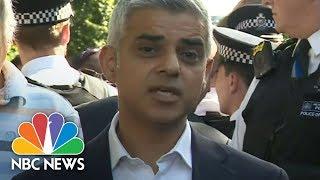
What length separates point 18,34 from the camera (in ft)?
10.3

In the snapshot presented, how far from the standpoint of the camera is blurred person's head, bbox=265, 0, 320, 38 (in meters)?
2.78

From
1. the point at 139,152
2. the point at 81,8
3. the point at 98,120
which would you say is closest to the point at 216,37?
the point at 98,120

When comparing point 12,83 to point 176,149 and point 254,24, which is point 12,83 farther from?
point 254,24

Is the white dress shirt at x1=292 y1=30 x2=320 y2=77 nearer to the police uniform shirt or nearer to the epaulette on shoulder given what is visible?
the epaulette on shoulder

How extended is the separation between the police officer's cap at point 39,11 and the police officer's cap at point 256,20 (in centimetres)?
146

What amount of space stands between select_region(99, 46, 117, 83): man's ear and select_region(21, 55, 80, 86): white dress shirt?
4.14 ft

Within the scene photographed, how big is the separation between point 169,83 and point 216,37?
208 centimetres

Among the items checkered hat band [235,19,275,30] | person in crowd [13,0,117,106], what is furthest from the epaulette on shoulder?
checkered hat band [235,19,275,30]

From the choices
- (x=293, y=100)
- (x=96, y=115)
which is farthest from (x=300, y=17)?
(x=96, y=115)

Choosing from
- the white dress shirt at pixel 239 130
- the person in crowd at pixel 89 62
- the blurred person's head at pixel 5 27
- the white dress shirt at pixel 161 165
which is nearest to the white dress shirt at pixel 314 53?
the white dress shirt at pixel 239 130

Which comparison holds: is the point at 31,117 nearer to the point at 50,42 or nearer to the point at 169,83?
the point at 169,83

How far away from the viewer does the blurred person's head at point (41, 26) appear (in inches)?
122

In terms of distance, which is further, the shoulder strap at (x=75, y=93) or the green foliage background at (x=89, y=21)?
the green foliage background at (x=89, y=21)

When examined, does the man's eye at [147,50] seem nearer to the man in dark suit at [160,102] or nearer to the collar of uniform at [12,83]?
the man in dark suit at [160,102]
